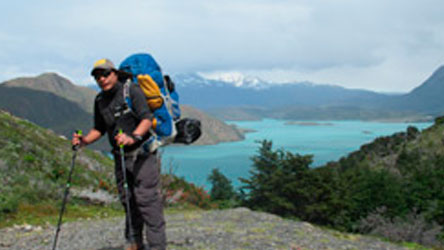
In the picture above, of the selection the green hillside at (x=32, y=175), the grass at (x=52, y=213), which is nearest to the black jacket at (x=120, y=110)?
the grass at (x=52, y=213)

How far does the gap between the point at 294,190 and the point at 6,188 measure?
27298mm

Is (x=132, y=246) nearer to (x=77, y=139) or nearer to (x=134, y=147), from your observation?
(x=134, y=147)

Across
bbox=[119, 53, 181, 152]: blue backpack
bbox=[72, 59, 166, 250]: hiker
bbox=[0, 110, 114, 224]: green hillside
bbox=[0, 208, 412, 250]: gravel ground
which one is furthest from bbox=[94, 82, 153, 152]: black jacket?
bbox=[0, 110, 114, 224]: green hillside

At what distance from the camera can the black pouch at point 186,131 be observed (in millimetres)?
5055

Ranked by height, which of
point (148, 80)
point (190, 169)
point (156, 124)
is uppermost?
point (148, 80)

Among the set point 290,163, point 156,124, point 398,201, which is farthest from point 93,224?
point 398,201

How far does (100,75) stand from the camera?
462 cm

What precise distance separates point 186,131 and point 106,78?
1.24 meters

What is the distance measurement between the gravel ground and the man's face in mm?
3265

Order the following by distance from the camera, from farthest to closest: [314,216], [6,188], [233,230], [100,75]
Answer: [314,216] < [6,188] < [233,230] < [100,75]

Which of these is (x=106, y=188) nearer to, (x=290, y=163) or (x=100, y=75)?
(x=100, y=75)

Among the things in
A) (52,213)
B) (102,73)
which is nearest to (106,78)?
(102,73)

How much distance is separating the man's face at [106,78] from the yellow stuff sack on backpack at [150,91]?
33cm

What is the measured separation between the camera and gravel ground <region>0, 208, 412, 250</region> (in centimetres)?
733
